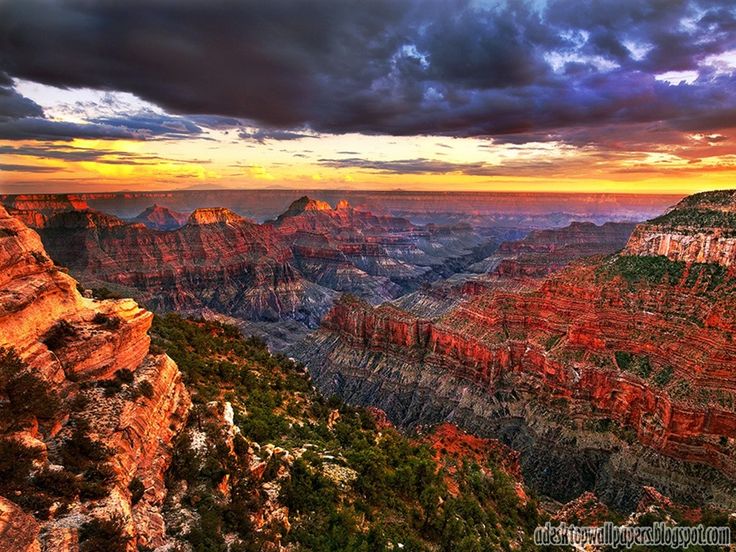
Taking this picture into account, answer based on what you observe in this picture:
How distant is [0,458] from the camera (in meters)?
12.9

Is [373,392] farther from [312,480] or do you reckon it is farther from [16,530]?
[16,530]

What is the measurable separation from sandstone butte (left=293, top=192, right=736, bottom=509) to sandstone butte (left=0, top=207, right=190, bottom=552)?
52.7 meters

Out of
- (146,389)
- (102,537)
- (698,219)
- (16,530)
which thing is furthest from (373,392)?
(16,530)

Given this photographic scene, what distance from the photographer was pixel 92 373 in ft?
64.8

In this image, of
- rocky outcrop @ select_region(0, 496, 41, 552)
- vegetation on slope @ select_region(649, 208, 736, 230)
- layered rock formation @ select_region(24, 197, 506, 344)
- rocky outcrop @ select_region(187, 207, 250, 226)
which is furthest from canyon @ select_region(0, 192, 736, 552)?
rocky outcrop @ select_region(187, 207, 250, 226)

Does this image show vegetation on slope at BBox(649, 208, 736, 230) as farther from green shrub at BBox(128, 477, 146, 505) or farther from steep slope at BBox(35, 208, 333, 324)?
steep slope at BBox(35, 208, 333, 324)

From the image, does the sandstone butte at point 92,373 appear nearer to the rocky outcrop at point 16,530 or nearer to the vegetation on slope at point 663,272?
the rocky outcrop at point 16,530

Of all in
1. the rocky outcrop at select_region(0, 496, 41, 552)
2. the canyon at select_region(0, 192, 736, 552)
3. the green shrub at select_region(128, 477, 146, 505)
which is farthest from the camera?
the canyon at select_region(0, 192, 736, 552)

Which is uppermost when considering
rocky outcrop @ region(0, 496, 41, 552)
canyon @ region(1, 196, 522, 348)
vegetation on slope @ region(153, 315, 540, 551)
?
rocky outcrop @ region(0, 496, 41, 552)

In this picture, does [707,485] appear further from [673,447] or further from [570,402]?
[570,402]

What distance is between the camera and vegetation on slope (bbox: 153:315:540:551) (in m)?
18.9

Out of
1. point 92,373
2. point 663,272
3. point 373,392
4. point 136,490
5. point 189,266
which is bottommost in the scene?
point 373,392

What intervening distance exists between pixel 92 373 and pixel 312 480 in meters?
12.1

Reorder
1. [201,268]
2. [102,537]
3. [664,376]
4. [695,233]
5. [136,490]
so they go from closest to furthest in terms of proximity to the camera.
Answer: [102,537], [136,490], [664,376], [695,233], [201,268]
